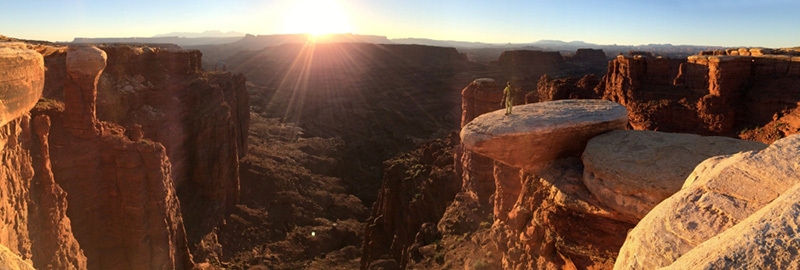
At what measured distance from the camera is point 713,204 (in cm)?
436

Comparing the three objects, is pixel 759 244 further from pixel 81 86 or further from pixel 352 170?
pixel 352 170

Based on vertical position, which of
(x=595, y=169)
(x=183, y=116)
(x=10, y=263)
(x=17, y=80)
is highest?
(x=17, y=80)

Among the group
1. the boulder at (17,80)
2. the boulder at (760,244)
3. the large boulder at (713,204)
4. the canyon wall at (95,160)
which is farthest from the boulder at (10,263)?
the large boulder at (713,204)

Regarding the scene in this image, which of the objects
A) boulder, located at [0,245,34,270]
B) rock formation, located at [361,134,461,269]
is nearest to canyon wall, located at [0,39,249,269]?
boulder, located at [0,245,34,270]

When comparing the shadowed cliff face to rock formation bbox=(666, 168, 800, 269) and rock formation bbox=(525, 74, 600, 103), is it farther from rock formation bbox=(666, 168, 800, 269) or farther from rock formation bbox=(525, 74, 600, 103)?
rock formation bbox=(666, 168, 800, 269)

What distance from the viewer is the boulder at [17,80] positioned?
693 cm

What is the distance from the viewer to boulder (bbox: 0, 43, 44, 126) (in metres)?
6.93

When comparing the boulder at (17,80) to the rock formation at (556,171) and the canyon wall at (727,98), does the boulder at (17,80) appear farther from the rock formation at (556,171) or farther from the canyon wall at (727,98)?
the canyon wall at (727,98)

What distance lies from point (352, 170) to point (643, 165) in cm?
3874

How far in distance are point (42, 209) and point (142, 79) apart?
14333mm

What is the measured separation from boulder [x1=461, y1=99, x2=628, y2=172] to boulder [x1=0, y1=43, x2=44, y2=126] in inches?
310

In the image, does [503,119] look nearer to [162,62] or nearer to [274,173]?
[162,62]

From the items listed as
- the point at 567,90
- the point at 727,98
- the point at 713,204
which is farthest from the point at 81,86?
the point at 567,90

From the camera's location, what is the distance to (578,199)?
8.20 metres
